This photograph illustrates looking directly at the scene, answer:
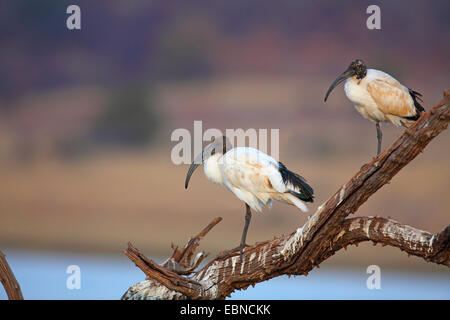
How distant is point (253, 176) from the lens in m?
4.14

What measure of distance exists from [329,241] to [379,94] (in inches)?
63.6

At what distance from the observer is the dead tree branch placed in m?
3.19

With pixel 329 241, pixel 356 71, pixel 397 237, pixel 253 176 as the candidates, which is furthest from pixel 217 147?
pixel 397 237

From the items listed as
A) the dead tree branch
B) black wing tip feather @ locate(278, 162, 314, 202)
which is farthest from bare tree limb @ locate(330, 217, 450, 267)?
black wing tip feather @ locate(278, 162, 314, 202)

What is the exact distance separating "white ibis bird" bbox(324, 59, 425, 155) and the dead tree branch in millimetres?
1455

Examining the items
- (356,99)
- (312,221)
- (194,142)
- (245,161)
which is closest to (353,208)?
(312,221)

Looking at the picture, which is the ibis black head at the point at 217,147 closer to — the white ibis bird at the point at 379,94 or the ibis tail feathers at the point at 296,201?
the ibis tail feathers at the point at 296,201

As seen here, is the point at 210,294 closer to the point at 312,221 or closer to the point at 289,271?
the point at 289,271

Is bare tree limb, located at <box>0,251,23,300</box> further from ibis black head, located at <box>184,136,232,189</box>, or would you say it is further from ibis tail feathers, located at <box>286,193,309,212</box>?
ibis tail feathers, located at <box>286,193,309,212</box>

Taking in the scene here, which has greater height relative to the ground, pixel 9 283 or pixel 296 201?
pixel 296 201

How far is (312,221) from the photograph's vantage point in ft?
11.7

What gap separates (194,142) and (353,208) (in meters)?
4.15

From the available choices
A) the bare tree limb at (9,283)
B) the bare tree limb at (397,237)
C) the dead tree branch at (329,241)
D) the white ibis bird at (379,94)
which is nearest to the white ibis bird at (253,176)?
the dead tree branch at (329,241)

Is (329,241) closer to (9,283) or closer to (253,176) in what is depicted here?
(253,176)
